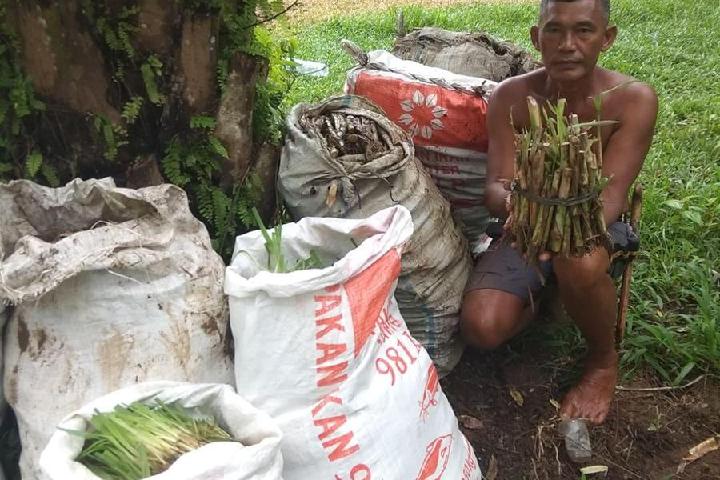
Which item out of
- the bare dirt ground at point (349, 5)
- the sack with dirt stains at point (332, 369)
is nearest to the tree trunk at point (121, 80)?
the sack with dirt stains at point (332, 369)

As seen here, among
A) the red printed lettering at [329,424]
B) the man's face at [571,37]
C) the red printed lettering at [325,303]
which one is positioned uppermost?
the man's face at [571,37]

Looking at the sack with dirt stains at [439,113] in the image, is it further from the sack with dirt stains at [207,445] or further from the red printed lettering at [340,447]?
the sack with dirt stains at [207,445]

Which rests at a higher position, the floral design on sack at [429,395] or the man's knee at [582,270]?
the man's knee at [582,270]

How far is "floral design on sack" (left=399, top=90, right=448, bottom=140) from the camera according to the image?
3.00 meters

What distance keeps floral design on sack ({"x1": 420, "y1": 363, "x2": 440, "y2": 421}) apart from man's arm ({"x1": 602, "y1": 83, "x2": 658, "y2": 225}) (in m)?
0.96

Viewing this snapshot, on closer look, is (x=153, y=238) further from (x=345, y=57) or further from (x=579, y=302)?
(x=345, y=57)

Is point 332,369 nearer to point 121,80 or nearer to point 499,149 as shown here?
point 121,80

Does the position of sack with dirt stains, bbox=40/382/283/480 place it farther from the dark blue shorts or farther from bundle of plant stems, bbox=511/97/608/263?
the dark blue shorts

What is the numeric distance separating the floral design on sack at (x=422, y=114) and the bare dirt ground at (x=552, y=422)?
0.97 m

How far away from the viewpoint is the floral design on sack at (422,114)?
2996mm

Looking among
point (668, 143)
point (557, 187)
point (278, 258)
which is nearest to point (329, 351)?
point (278, 258)

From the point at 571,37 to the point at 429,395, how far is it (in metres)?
1.43

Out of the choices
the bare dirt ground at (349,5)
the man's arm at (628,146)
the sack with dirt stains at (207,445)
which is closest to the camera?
the sack with dirt stains at (207,445)

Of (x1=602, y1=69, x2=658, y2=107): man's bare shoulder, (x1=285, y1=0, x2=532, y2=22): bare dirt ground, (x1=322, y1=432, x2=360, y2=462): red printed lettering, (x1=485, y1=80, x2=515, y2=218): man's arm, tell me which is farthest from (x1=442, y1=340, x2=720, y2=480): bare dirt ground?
(x1=285, y1=0, x2=532, y2=22): bare dirt ground
